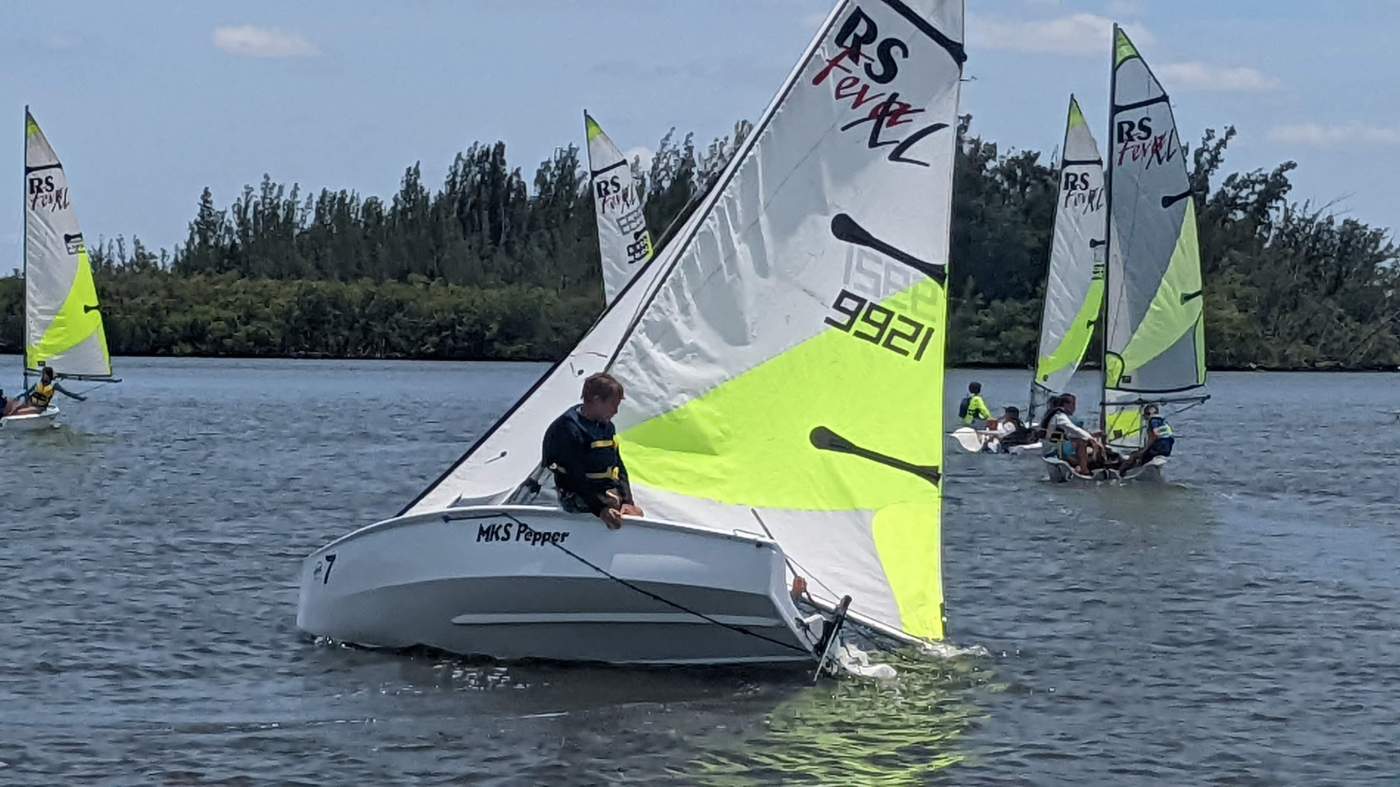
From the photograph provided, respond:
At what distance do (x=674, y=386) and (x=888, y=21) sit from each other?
2.60 meters

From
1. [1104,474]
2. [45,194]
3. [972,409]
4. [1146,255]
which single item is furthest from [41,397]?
[1146,255]

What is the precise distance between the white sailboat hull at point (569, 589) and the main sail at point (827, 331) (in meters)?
0.78

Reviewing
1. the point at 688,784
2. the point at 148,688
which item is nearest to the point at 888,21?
the point at 688,784

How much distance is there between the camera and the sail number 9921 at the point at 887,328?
1266 centimetres

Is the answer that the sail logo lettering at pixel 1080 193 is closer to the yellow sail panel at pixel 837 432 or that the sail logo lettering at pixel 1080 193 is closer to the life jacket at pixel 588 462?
the yellow sail panel at pixel 837 432

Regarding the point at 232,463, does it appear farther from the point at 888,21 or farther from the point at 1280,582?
the point at 888,21

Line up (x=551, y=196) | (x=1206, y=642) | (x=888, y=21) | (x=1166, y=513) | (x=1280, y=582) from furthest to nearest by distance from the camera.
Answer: (x=551, y=196) → (x=1166, y=513) → (x=1280, y=582) → (x=1206, y=642) → (x=888, y=21)

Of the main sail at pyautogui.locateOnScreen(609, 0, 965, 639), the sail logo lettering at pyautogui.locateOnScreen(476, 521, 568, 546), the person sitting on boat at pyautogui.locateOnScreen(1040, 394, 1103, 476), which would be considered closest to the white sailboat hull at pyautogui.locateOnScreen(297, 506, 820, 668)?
the sail logo lettering at pyautogui.locateOnScreen(476, 521, 568, 546)

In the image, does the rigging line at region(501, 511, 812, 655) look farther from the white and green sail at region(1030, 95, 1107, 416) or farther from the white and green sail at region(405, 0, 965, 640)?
the white and green sail at region(1030, 95, 1107, 416)

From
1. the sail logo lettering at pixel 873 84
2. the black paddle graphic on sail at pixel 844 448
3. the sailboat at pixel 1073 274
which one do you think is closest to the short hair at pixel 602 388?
the black paddle graphic on sail at pixel 844 448

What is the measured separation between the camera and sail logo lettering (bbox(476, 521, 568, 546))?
11703 millimetres

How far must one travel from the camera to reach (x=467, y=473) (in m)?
12.9

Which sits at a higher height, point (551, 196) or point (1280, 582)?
point (551, 196)

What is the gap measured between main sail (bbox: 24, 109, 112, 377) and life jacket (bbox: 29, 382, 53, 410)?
2.64 meters
